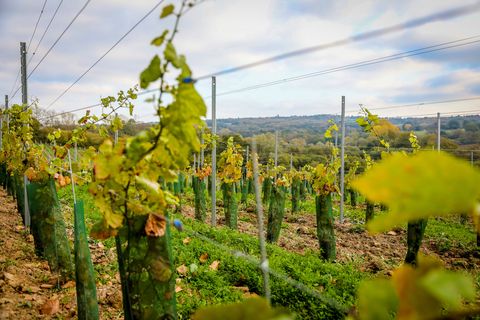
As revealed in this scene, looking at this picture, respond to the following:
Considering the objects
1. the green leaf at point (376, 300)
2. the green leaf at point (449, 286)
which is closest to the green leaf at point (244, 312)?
the green leaf at point (376, 300)

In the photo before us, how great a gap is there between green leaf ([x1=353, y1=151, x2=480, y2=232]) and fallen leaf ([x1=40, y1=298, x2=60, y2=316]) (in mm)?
4160

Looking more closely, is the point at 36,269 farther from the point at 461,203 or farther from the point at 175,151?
the point at 461,203

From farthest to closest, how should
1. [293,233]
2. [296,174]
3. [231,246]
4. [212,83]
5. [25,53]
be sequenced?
[296,174], [293,233], [212,83], [25,53], [231,246]

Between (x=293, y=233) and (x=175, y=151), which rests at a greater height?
(x=175, y=151)

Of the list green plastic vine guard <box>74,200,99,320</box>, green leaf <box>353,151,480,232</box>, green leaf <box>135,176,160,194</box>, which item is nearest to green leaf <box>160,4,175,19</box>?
green leaf <box>135,176,160,194</box>

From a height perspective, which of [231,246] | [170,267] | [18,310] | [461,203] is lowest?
[231,246]

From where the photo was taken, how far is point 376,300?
60 cm

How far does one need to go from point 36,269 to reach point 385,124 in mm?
6285

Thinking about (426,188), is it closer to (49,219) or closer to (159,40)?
(159,40)

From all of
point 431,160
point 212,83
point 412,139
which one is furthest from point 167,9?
point 412,139

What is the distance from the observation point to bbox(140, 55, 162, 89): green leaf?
4.77ft

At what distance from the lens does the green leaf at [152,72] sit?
4.77 feet

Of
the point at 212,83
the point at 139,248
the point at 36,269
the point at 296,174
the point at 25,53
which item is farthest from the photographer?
the point at 296,174

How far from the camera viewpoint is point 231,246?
22.2 ft
